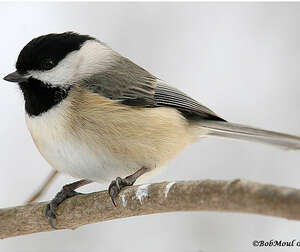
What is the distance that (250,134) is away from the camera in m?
2.52

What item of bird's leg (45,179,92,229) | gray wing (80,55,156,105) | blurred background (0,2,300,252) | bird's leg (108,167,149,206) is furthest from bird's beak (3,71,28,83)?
blurred background (0,2,300,252)

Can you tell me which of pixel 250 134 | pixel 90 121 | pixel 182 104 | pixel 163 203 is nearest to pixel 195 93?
pixel 182 104

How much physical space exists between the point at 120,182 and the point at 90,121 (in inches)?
14.0

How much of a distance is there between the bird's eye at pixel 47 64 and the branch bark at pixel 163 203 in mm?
683

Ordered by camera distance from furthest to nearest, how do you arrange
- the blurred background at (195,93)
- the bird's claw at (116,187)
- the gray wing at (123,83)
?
1. the blurred background at (195,93)
2. the gray wing at (123,83)
3. the bird's claw at (116,187)

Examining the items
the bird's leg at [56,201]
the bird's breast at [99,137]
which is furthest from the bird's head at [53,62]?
the bird's leg at [56,201]

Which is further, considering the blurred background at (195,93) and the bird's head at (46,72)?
the blurred background at (195,93)

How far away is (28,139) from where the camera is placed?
411 centimetres

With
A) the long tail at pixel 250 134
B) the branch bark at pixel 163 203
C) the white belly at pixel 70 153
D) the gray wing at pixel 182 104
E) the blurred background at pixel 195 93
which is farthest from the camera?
the blurred background at pixel 195 93

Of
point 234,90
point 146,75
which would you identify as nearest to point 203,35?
point 234,90

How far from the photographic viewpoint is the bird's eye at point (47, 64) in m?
2.47

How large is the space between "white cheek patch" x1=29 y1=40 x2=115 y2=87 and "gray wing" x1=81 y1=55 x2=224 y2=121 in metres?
0.04

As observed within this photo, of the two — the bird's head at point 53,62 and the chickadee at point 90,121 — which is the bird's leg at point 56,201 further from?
the bird's head at point 53,62

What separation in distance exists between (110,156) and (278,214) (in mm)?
1128
